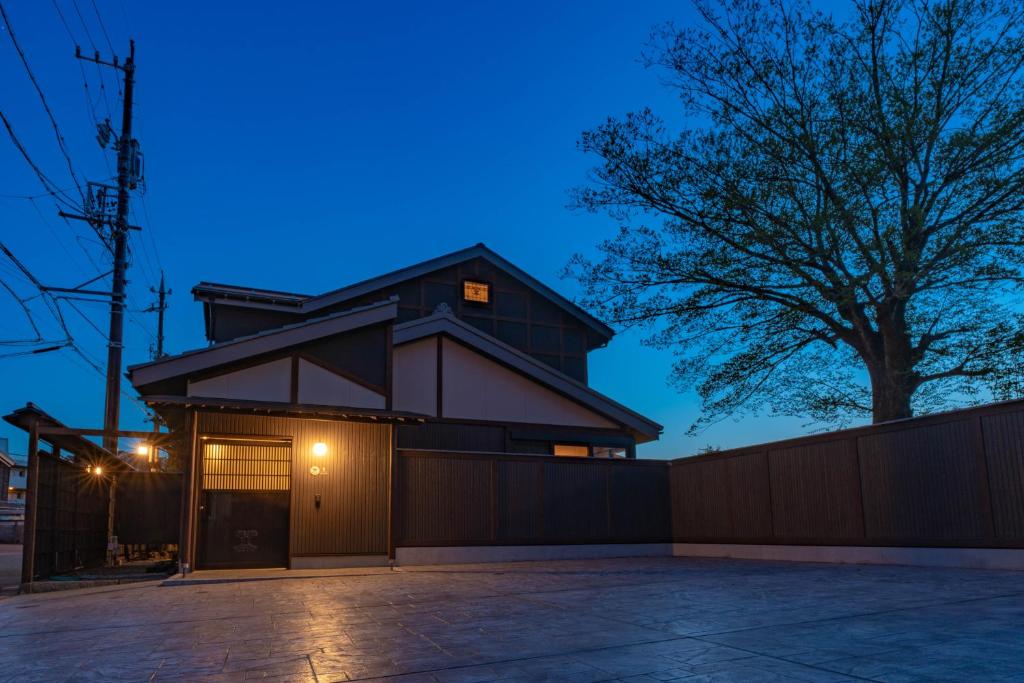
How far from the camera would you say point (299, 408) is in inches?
523

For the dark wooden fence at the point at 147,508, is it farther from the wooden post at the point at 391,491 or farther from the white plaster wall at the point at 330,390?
the wooden post at the point at 391,491

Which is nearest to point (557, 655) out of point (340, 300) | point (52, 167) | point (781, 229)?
point (781, 229)

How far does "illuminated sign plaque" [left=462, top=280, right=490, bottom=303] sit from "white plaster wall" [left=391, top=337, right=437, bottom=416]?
14.4 feet

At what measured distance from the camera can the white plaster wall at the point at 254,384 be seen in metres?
13.3

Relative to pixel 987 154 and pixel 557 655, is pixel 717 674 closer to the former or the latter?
pixel 557 655

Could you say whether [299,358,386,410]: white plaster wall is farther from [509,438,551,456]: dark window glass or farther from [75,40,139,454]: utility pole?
[75,40,139,454]: utility pole

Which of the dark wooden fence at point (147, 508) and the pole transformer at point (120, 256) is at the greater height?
the pole transformer at point (120, 256)

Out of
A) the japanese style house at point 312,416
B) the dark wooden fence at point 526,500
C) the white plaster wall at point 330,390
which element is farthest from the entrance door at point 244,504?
the dark wooden fence at point 526,500

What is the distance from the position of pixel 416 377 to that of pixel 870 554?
10.0 meters

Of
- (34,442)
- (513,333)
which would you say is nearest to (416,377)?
(513,333)

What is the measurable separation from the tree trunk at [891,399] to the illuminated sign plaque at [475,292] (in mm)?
11178

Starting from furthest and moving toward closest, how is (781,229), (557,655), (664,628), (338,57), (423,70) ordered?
(423,70)
(338,57)
(781,229)
(664,628)
(557,655)

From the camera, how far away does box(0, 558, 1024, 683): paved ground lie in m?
4.91

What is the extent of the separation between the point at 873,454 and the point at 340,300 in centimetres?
1338
